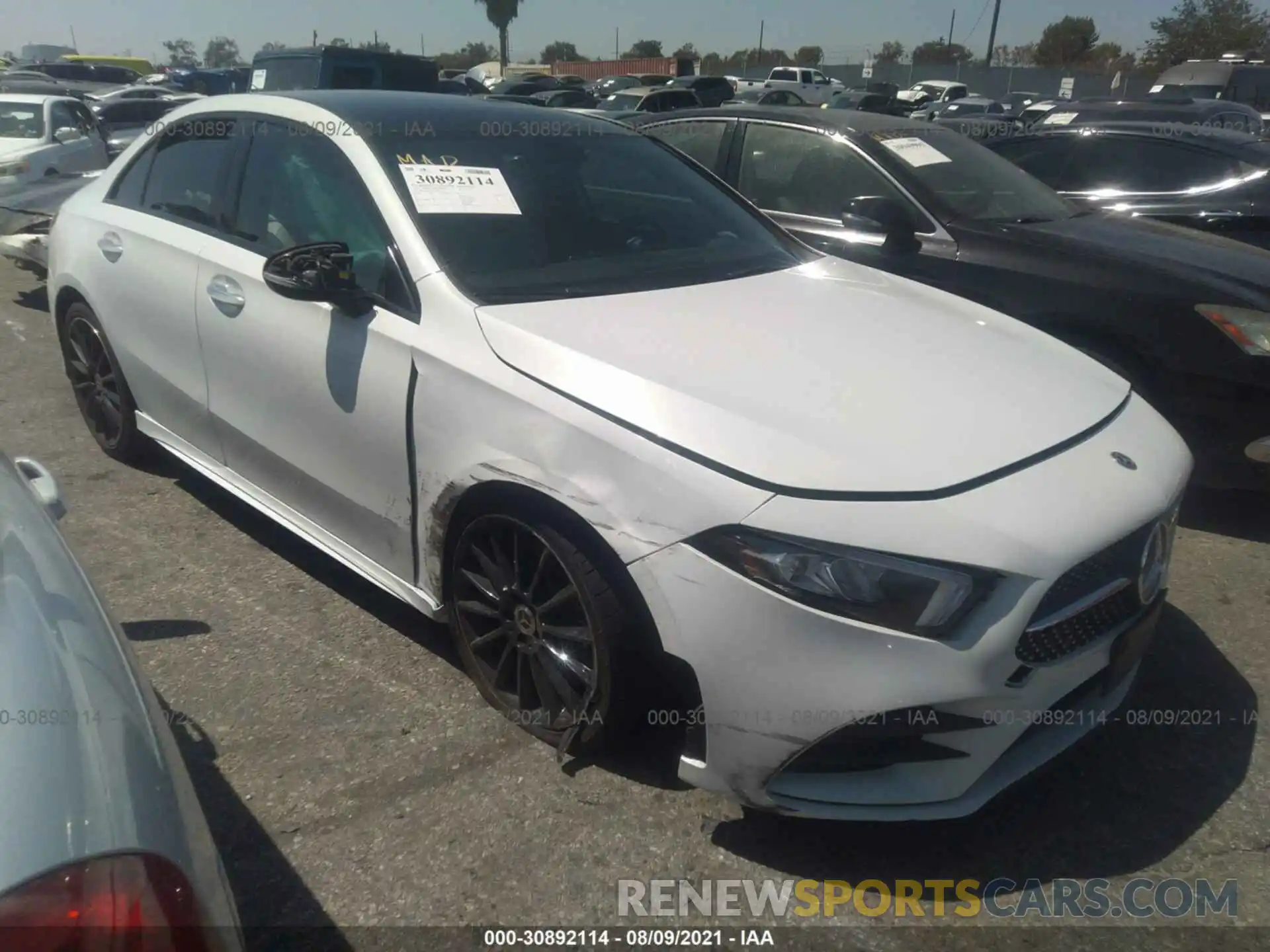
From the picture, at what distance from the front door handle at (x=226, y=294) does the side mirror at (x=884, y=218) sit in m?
2.68

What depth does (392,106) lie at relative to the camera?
3.35 m

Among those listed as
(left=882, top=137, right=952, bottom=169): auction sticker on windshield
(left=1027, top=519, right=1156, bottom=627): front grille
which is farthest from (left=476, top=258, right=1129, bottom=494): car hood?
(left=882, top=137, right=952, bottom=169): auction sticker on windshield

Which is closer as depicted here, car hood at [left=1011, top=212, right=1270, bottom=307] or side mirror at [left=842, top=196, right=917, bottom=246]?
car hood at [left=1011, top=212, right=1270, bottom=307]

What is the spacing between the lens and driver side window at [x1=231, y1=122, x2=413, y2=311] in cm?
286

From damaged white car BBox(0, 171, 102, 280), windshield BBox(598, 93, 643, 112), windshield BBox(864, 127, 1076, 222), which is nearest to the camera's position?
windshield BBox(864, 127, 1076, 222)

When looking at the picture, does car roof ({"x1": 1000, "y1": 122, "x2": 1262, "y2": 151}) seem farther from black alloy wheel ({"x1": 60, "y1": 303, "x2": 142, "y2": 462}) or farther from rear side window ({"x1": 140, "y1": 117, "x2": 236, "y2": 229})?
black alloy wheel ({"x1": 60, "y1": 303, "x2": 142, "y2": 462})

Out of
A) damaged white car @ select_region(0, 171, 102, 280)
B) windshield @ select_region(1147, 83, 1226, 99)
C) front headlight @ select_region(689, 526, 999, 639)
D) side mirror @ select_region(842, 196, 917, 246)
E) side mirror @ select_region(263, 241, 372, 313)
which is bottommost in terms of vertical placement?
damaged white car @ select_region(0, 171, 102, 280)

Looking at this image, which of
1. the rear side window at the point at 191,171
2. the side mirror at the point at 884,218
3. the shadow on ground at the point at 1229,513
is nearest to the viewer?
the rear side window at the point at 191,171

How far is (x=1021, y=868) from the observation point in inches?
90.9

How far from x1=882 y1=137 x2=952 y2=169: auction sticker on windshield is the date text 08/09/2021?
3847mm

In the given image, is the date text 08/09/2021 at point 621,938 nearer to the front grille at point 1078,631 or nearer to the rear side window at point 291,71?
the front grille at point 1078,631

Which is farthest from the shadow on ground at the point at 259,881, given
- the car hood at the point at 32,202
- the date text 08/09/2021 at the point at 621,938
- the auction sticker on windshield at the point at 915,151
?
the car hood at the point at 32,202

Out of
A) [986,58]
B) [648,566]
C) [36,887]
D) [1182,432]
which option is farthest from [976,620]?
[986,58]

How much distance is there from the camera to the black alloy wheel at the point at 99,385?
13.6ft
